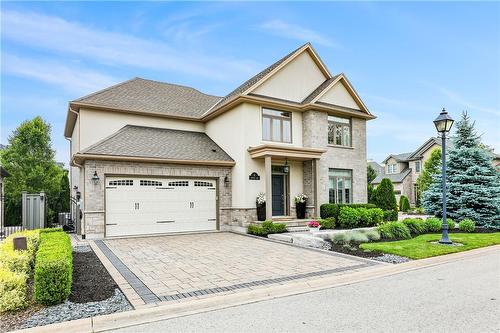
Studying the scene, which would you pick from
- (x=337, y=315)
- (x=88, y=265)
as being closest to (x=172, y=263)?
(x=88, y=265)

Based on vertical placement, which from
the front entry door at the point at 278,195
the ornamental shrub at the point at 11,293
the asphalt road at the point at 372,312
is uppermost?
the front entry door at the point at 278,195

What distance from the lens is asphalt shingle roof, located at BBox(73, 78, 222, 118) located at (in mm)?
16312

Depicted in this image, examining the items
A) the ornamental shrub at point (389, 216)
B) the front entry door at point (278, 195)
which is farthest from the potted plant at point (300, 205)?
the ornamental shrub at point (389, 216)

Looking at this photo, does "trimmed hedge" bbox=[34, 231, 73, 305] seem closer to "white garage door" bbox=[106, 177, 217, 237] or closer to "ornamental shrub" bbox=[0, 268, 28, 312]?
"ornamental shrub" bbox=[0, 268, 28, 312]

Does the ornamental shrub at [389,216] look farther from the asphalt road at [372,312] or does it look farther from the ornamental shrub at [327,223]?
the asphalt road at [372,312]

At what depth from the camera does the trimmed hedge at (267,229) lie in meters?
13.5

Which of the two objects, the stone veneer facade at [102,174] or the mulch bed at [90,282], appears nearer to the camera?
the mulch bed at [90,282]

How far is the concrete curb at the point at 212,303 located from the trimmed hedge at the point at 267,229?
20.3 ft

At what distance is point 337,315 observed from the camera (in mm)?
4773

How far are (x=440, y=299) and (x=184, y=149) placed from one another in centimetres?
1222

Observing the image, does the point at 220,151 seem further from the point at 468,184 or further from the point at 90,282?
the point at 468,184

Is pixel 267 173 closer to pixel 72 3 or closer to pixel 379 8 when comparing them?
pixel 379 8

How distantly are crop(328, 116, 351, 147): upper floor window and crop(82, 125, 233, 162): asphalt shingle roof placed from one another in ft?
18.3

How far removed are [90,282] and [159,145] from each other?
940 centimetres
